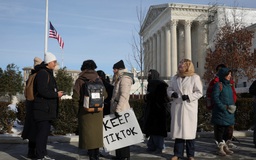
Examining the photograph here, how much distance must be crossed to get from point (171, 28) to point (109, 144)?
5228 centimetres

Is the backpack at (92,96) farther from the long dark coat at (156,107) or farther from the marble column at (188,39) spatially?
the marble column at (188,39)

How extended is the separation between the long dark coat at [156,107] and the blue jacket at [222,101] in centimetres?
112

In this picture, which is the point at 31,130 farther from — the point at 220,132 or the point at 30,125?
the point at 220,132

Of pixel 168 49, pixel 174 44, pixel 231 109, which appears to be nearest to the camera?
pixel 231 109

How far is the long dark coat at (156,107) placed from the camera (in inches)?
277

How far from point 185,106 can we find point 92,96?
1837 mm

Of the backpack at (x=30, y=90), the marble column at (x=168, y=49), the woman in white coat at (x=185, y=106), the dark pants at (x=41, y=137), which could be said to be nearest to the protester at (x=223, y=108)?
the woman in white coat at (x=185, y=106)

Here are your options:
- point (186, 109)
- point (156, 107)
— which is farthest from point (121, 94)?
point (156, 107)

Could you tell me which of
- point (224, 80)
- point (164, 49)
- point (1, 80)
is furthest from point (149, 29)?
point (224, 80)

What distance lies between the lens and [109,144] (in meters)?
6.08

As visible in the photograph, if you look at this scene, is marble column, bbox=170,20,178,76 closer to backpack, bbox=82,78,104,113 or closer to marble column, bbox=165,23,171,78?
Result: marble column, bbox=165,23,171,78

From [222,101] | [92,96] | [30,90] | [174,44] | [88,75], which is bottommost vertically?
[222,101]

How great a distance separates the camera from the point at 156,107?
7125mm

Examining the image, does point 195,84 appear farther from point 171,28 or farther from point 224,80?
point 171,28
